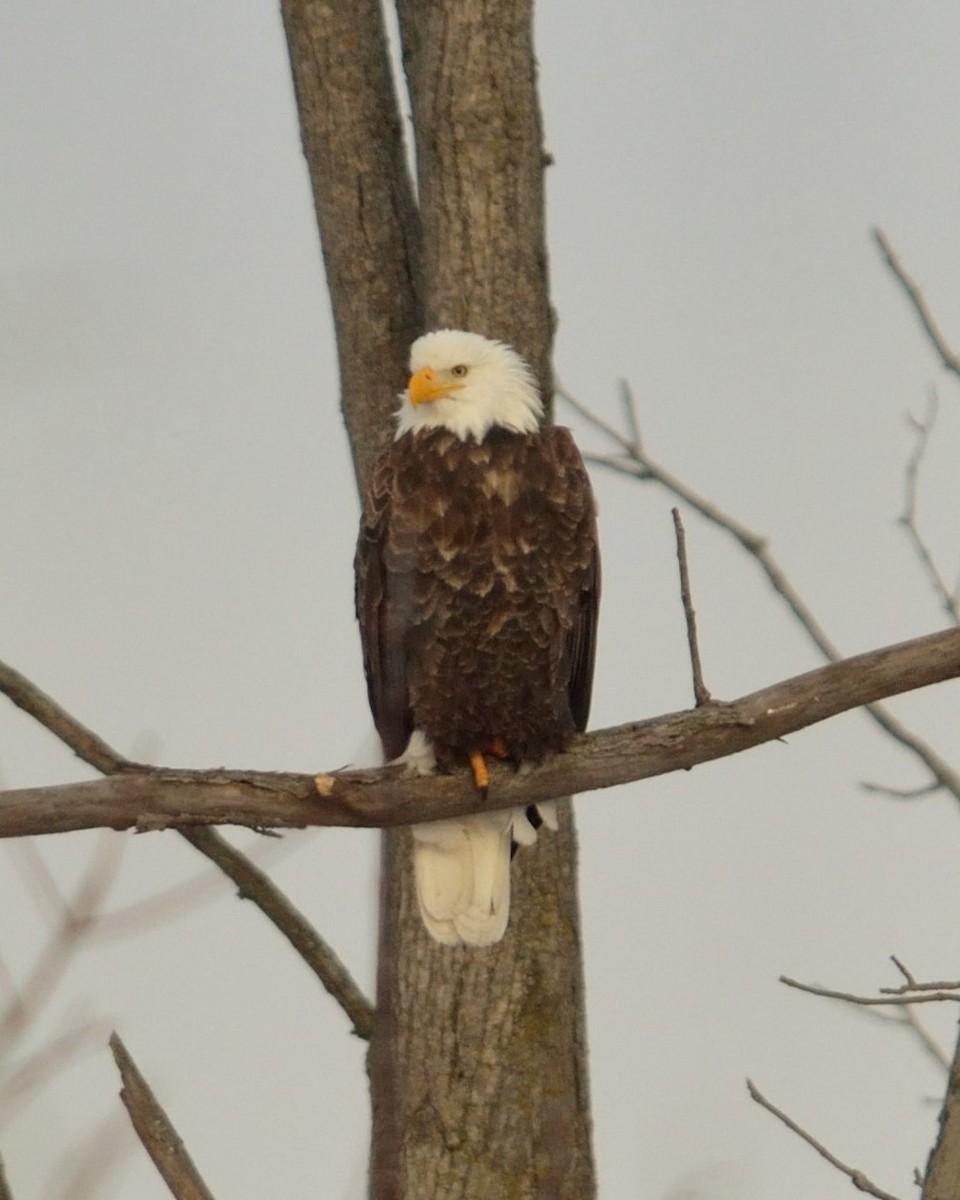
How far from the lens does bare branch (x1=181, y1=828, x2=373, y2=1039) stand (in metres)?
3.44

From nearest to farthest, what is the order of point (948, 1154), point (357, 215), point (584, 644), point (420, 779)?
point (948, 1154) → point (420, 779) → point (584, 644) → point (357, 215)

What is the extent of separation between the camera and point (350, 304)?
12.2ft

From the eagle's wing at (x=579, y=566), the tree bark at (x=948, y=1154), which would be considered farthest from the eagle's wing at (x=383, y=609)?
the tree bark at (x=948, y=1154)

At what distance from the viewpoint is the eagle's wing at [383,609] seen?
3238mm

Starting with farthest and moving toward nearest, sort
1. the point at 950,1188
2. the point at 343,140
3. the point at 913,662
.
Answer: the point at 343,140 → the point at 913,662 → the point at 950,1188

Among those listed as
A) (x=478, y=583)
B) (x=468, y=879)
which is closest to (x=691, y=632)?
(x=478, y=583)

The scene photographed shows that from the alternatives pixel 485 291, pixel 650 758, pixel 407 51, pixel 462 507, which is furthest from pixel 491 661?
pixel 407 51

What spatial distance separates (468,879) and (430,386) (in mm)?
966

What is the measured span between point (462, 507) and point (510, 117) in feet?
3.05

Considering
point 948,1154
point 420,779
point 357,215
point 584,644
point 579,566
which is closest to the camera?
point 948,1154

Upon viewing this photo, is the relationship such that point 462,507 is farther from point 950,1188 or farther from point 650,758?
point 950,1188

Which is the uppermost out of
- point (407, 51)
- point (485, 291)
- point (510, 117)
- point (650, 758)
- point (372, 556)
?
point (407, 51)

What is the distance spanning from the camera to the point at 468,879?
11.2 ft

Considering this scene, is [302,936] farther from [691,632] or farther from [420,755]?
[691,632]
